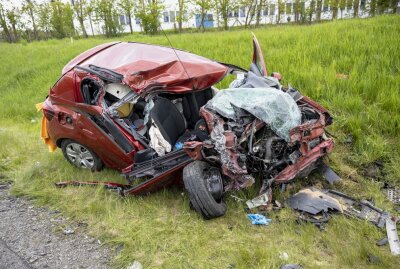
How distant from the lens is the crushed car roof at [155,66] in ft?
12.9

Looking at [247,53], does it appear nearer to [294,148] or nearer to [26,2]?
[294,148]

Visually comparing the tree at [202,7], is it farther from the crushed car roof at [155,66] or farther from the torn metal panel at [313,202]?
the torn metal panel at [313,202]

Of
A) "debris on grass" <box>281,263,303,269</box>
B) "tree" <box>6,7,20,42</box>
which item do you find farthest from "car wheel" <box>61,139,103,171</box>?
→ "tree" <box>6,7,20,42</box>

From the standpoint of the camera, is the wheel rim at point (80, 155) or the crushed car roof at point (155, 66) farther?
the wheel rim at point (80, 155)

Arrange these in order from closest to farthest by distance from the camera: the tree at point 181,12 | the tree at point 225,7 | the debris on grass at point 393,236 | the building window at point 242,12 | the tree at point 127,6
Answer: the debris on grass at point 393,236 < the tree at point 225,7 < the building window at point 242,12 < the tree at point 181,12 < the tree at point 127,6

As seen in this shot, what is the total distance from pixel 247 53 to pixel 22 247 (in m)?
5.84

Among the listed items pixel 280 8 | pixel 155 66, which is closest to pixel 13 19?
pixel 280 8

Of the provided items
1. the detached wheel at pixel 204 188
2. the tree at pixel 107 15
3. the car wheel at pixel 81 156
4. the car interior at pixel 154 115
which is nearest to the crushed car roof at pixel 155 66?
the car interior at pixel 154 115

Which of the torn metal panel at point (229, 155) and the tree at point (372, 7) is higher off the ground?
the tree at point (372, 7)

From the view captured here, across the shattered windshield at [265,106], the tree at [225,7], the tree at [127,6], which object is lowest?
the shattered windshield at [265,106]

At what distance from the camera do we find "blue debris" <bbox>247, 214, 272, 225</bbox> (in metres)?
3.41

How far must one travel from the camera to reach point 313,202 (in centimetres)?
347

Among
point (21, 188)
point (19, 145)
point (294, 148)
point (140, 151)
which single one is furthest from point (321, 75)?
point (19, 145)

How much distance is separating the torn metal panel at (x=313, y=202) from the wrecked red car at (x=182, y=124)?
0.23 meters
